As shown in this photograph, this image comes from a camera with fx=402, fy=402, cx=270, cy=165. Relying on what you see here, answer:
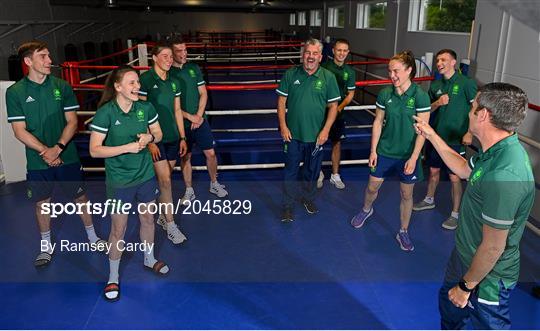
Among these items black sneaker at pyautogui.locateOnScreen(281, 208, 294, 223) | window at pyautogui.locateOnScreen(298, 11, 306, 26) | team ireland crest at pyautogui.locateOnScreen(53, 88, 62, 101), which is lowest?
black sneaker at pyautogui.locateOnScreen(281, 208, 294, 223)

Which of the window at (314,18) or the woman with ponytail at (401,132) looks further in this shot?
the window at (314,18)

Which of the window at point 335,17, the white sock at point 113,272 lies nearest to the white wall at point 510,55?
the white sock at point 113,272

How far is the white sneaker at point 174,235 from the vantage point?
3.47 m

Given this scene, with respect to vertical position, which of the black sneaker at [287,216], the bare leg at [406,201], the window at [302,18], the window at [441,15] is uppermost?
the window at [302,18]

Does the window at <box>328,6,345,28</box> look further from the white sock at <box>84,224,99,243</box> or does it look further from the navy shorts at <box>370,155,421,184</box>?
the white sock at <box>84,224,99,243</box>

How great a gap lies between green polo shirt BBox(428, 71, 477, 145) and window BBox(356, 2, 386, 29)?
7759mm

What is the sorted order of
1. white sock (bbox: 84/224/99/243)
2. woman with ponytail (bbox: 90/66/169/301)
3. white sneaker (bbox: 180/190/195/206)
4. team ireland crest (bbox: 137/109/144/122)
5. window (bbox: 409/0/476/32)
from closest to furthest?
woman with ponytail (bbox: 90/66/169/301), team ireland crest (bbox: 137/109/144/122), white sock (bbox: 84/224/99/243), white sneaker (bbox: 180/190/195/206), window (bbox: 409/0/476/32)

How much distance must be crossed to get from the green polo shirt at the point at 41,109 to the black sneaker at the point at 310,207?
2.23 m

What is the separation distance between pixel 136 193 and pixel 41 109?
0.94 meters

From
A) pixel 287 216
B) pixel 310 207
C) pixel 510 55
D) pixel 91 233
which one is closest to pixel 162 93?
pixel 91 233

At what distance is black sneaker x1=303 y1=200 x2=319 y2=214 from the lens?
4103 millimetres

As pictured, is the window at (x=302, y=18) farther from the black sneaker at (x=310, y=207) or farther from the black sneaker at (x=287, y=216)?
the black sneaker at (x=287, y=216)

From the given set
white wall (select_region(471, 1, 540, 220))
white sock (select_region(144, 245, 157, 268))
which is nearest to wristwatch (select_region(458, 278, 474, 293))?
white sock (select_region(144, 245, 157, 268))

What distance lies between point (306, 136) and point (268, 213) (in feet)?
3.09
